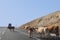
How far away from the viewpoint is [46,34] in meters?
42.2

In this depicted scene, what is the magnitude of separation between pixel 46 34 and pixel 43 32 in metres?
1.90

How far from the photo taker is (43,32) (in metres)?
44.0
